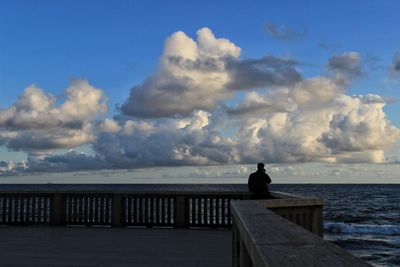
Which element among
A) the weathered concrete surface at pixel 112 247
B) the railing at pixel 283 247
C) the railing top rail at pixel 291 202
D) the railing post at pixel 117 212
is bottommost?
the weathered concrete surface at pixel 112 247

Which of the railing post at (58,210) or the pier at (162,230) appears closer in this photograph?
the pier at (162,230)

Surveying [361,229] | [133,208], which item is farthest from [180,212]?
[361,229]

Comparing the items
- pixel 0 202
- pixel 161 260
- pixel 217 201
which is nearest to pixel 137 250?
pixel 161 260

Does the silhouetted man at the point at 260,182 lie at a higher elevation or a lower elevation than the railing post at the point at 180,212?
higher

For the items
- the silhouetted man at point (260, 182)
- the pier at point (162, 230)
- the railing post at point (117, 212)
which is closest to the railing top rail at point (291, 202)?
the pier at point (162, 230)

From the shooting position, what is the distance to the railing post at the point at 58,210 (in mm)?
12837

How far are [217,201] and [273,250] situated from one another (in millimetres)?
9994

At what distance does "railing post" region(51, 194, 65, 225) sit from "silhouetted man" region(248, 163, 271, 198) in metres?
4.89

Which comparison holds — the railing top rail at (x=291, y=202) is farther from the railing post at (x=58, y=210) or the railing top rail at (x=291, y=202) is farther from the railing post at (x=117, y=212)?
the railing post at (x=58, y=210)

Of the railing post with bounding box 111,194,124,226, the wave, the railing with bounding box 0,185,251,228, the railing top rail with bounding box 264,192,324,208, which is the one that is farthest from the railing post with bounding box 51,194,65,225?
the wave

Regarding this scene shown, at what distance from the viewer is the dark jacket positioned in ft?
36.9

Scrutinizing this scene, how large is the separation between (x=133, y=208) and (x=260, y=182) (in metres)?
3.41

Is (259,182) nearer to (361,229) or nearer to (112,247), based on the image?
(112,247)

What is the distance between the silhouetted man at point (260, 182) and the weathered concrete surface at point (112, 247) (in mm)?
1115
